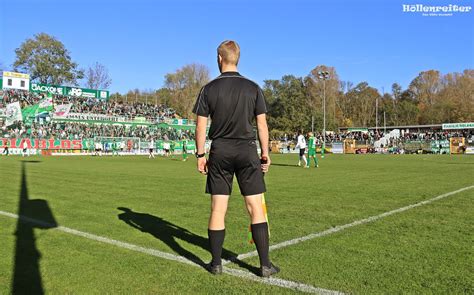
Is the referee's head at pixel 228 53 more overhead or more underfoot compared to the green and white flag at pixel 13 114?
more underfoot

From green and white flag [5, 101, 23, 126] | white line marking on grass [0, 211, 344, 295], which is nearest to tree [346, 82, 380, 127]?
green and white flag [5, 101, 23, 126]

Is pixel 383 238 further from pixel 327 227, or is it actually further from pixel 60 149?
pixel 60 149

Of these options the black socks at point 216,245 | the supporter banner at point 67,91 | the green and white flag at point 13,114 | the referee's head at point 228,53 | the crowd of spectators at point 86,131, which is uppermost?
the supporter banner at point 67,91

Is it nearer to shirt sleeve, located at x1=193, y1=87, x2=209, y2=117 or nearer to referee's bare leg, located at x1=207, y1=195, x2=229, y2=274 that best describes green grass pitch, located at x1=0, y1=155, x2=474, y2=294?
referee's bare leg, located at x1=207, y1=195, x2=229, y2=274

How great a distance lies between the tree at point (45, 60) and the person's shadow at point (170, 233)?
227 ft

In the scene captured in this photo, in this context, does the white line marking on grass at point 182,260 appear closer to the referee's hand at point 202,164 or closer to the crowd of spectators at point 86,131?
the referee's hand at point 202,164

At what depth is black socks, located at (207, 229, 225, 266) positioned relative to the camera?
380cm

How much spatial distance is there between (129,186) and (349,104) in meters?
91.5

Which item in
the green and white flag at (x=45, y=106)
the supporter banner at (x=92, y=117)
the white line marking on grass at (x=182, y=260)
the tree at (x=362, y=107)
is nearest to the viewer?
the white line marking on grass at (x=182, y=260)

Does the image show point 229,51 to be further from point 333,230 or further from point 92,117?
point 92,117

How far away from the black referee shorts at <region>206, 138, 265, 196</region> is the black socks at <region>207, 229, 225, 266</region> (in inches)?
15.6

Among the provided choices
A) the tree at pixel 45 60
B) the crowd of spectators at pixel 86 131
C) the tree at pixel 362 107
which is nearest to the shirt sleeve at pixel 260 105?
the crowd of spectators at pixel 86 131

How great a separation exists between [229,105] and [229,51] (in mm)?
555

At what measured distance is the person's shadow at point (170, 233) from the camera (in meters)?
4.25
